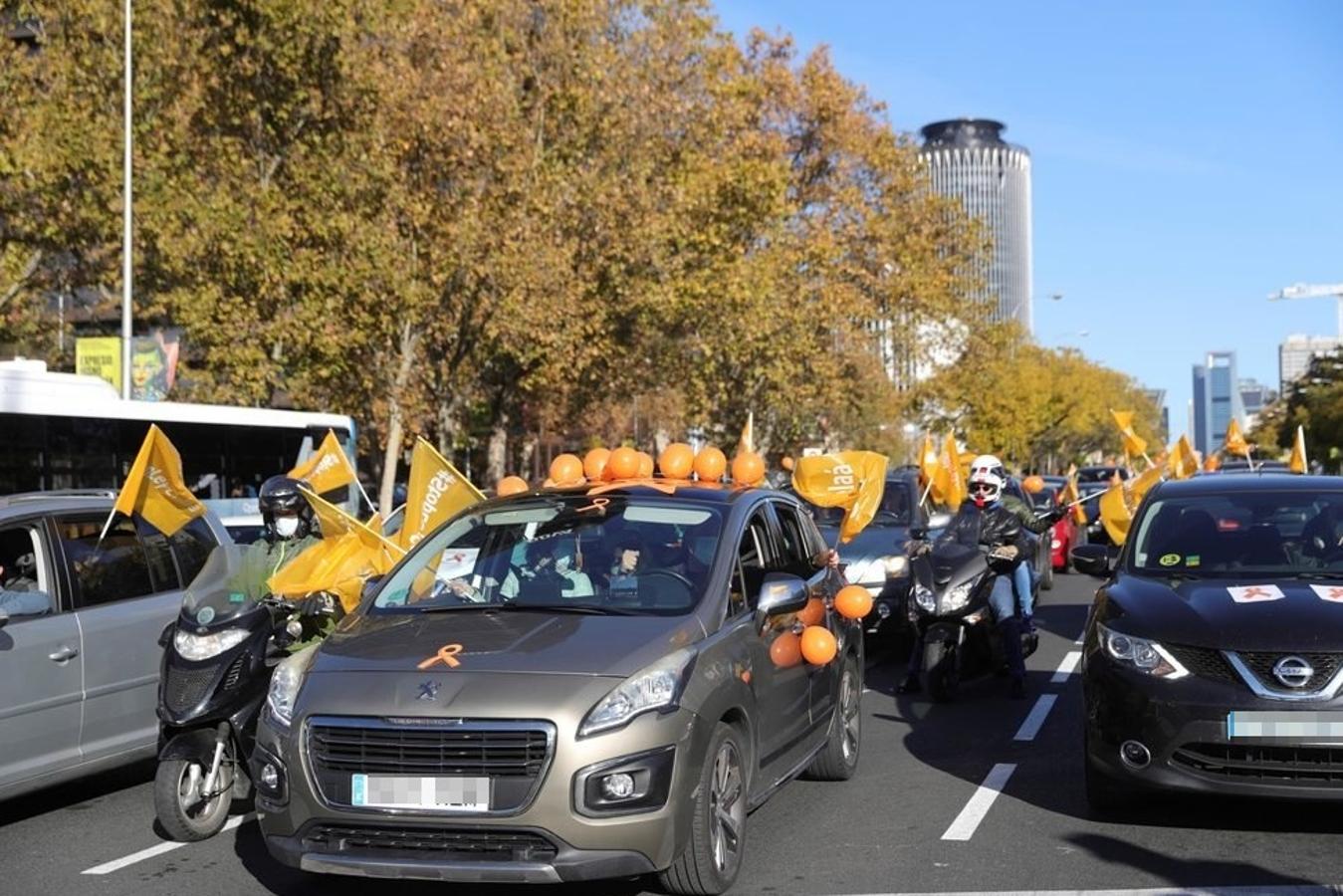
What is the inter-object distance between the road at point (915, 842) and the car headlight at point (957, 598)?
176 centimetres

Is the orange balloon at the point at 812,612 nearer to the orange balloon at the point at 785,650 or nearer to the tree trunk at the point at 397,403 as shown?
the orange balloon at the point at 785,650

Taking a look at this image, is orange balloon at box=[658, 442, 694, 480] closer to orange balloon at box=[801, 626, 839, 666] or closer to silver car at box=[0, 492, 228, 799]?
orange balloon at box=[801, 626, 839, 666]

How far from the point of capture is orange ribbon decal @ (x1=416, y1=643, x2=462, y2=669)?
5.93 metres

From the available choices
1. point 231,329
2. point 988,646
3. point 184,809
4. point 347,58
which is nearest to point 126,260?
point 231,329

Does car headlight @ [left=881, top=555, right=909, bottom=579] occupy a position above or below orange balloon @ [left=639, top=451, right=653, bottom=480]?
below

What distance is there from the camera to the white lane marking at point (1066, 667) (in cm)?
1252

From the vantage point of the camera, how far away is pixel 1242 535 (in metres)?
8.28

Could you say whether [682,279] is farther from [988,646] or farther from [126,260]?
[988,646]

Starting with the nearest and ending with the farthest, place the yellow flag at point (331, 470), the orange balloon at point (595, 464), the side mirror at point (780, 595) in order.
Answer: the side mirror at point (780, 595) → the orange balloon at point (595, 464) → the yellow flag at point (331, 470)

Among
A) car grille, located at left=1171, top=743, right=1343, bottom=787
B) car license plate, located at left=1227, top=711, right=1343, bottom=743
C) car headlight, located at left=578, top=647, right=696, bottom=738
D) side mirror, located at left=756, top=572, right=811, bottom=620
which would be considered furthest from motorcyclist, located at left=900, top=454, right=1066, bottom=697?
car headlight, located at left=578, top=647, right=696, bottom=738

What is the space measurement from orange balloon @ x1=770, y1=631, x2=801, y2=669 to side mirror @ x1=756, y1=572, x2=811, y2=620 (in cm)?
22

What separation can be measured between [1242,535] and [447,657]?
4.37 meters

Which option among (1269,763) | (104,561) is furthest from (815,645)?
(104,561)

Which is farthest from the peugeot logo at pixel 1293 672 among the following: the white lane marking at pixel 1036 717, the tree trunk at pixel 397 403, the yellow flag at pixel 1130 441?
the tree trunk at pixel 397 403
